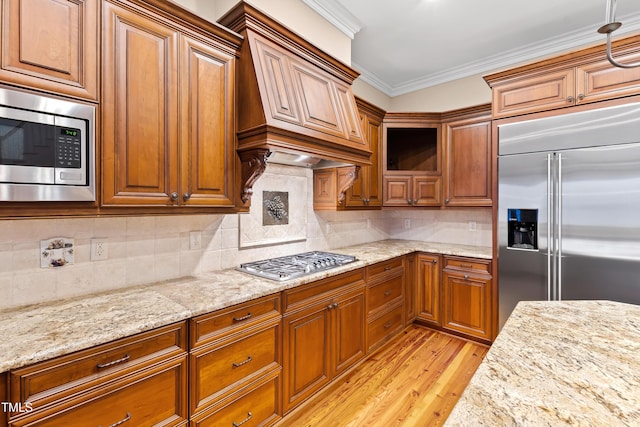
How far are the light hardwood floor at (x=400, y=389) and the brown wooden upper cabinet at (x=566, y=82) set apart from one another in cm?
231

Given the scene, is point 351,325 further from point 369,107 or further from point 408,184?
point 369,107

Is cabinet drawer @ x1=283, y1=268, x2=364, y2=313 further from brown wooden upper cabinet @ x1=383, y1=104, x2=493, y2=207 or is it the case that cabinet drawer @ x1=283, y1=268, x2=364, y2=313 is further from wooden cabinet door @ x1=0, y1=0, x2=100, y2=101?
wooden cabinet door @ x1=0, y1=0, x2=100, y2=101

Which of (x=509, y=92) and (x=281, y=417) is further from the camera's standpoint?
(x=509, y=92)

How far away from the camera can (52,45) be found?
128 cm

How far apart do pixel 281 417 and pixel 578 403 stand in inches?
66.2

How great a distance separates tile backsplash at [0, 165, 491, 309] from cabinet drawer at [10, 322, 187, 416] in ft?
2.03

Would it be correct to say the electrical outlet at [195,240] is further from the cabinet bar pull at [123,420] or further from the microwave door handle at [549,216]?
the microwave door handle at [549,216]

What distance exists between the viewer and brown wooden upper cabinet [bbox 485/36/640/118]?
226 cm

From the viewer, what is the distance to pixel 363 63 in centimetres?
366

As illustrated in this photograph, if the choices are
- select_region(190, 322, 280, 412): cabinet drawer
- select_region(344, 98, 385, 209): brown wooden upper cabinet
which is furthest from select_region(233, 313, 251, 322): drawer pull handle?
select_region(344, 98, 385, 209): brown wooden upper cabinet

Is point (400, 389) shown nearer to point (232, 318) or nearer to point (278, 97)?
point (232, 318)

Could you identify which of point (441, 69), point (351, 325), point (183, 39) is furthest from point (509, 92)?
point (183, 39)

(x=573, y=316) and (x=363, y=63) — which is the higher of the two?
(x=363, y=63)

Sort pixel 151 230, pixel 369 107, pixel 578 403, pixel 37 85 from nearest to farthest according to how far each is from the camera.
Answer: pixel 578 403, pixel 37 85, pixel 151 230, pixel 369 107
